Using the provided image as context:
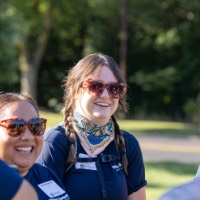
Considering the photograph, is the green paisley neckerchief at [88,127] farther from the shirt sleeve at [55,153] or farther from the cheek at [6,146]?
the cheek at [6,146]

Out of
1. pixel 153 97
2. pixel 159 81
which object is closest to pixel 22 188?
pixel 159 81

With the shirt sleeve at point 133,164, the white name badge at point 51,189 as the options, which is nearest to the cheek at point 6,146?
the white name badge at point 51,189

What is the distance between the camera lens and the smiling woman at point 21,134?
3.03 m

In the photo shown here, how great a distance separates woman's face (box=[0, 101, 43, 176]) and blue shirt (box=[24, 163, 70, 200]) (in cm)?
10

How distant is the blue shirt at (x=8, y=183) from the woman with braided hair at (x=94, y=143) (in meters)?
1.32

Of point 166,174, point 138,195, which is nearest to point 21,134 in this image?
point 138,195

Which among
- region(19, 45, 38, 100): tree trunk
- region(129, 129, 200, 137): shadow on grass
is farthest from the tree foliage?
region(129, 129, 200, 137): shadow on grass

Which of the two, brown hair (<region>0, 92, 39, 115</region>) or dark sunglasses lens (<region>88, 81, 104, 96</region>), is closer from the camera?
brown hair (<region>0, 92, 39, 115</region>)

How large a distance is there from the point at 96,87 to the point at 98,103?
111 millimetres

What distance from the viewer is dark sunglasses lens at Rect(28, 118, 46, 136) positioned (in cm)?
307

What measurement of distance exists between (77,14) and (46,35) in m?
2.10

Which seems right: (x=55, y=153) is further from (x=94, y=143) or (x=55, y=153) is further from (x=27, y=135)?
(x=27, y=135)

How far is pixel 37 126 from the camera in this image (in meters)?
3.09

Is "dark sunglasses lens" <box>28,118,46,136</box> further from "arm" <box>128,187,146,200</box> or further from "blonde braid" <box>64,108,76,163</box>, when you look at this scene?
"arm" <box>128,187,146,200</box>
